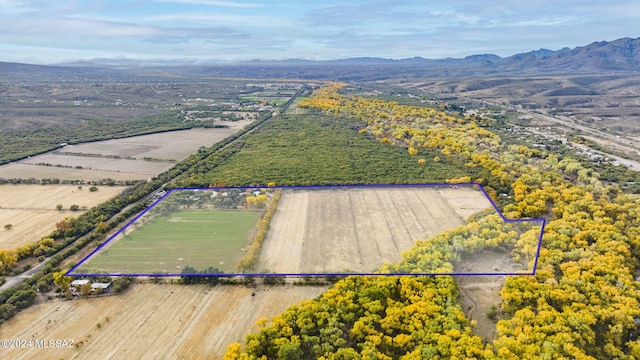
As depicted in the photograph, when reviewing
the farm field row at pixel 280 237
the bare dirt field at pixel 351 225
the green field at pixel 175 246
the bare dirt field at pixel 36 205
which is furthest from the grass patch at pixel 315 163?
the green field at pixel 175 246

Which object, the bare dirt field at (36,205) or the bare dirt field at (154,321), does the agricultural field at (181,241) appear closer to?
the bare dirt field at (154,321)

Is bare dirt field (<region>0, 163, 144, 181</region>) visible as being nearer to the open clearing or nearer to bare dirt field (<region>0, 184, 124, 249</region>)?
the open clearing

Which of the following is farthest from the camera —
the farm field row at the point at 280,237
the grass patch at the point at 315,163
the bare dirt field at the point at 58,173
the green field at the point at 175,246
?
the bare dirt field at the point at 58,173

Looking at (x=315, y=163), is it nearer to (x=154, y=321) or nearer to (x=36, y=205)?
(x=36, y=205)

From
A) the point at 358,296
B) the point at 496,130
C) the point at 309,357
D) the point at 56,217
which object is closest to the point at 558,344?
the point at 358,296

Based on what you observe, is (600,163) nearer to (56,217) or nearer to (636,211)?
(636,211)
